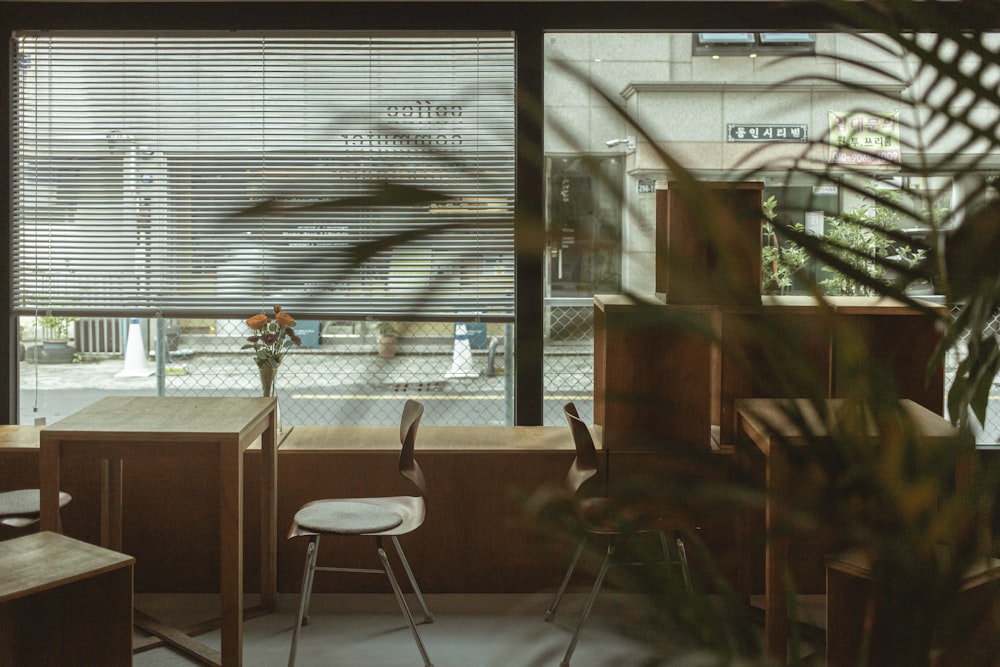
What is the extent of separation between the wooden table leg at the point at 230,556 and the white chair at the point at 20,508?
64cm

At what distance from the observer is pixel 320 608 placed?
3.95m

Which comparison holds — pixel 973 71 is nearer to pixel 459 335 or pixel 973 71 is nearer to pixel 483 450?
→ pixel 459 335

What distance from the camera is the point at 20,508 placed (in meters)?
3.39

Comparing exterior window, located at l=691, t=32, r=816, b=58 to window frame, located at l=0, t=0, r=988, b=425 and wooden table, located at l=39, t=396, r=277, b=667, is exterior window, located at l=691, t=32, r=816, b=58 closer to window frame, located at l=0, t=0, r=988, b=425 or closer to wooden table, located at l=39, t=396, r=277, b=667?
window frame, located at l=0, t=0, r=988, b=425

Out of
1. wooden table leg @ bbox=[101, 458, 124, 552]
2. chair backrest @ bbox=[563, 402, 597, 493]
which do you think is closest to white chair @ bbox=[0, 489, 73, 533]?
wooden table leg @ bbox=[101, 458, 124, 552]

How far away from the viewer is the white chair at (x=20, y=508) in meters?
3.33

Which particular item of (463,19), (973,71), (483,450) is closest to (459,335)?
(973,71)

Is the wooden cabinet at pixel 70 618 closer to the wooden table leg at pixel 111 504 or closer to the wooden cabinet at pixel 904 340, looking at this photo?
the wooden table leg at pixel 111 504

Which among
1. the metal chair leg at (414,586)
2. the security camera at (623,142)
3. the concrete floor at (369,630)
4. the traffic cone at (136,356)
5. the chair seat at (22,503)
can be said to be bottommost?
the concrete floor at (369,630)

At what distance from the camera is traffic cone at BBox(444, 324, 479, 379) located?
0.80 meters

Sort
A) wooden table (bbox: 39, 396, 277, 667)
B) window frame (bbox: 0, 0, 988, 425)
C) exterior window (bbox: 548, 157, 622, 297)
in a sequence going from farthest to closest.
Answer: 1. window frame (bbox: 0, 0, 988, 425)
2. wooden table (bbox: 39, 396, 277, 667)
3. exterior window (bbox: 548, 157, 622, 297)

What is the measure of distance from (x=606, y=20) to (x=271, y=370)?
82.5 inches

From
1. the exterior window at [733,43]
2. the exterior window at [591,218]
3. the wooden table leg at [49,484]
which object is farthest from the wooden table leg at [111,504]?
the exterior window at [591,218]

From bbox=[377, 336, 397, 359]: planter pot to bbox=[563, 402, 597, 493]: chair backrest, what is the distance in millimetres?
2761
